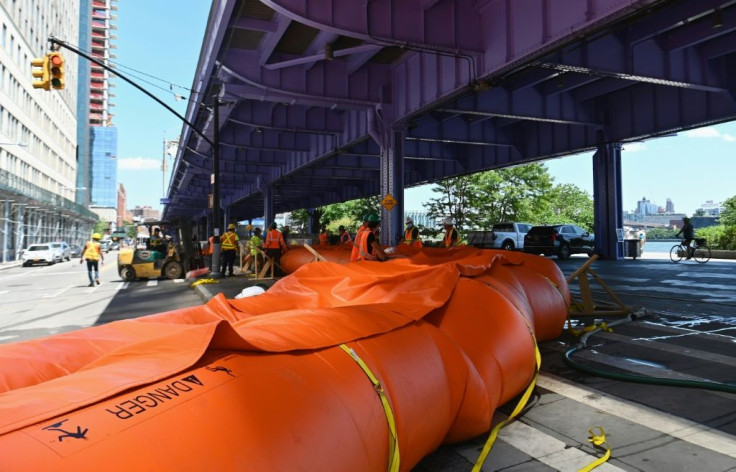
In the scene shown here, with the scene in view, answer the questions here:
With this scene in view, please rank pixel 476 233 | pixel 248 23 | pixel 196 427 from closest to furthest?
1. pixel 196 427
2. pixel 248 23
3. pixel 476 233

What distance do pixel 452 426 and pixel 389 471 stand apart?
3.17ft

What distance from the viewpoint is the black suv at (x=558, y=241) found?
23297 millimetres

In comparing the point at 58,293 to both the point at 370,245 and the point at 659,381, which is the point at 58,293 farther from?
the point at 659,381

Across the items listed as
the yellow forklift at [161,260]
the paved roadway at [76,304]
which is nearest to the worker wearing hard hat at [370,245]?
the paved roadway at [76,304]

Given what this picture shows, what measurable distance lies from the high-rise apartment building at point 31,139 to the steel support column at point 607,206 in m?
33.0

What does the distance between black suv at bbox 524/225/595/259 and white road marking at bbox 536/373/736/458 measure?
20.2 metres

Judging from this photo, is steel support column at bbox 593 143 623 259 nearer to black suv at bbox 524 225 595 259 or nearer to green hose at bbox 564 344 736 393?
black suv at bbox 524 225 595 259

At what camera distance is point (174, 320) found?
3.30 meters

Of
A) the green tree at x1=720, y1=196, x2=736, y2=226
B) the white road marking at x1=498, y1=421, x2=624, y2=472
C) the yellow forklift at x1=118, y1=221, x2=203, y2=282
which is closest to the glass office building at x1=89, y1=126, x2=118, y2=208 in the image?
the yellow forklift at x1=118, y1=221, x2=203, y2=282

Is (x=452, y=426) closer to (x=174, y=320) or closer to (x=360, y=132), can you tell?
(x=174, y=320)

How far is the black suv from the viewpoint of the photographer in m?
23.3

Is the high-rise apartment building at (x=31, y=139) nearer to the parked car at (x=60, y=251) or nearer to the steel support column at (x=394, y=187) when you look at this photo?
the parked car at (x=60, y=251)

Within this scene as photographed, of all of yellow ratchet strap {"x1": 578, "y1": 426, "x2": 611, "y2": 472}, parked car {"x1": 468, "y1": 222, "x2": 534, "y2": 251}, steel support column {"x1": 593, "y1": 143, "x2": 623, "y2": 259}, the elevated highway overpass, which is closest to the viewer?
yellow ratchet strap {"x1": 578, "y1": 426, "x2": 611, "y2": 472}

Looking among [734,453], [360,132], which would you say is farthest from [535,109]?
[734,453]
